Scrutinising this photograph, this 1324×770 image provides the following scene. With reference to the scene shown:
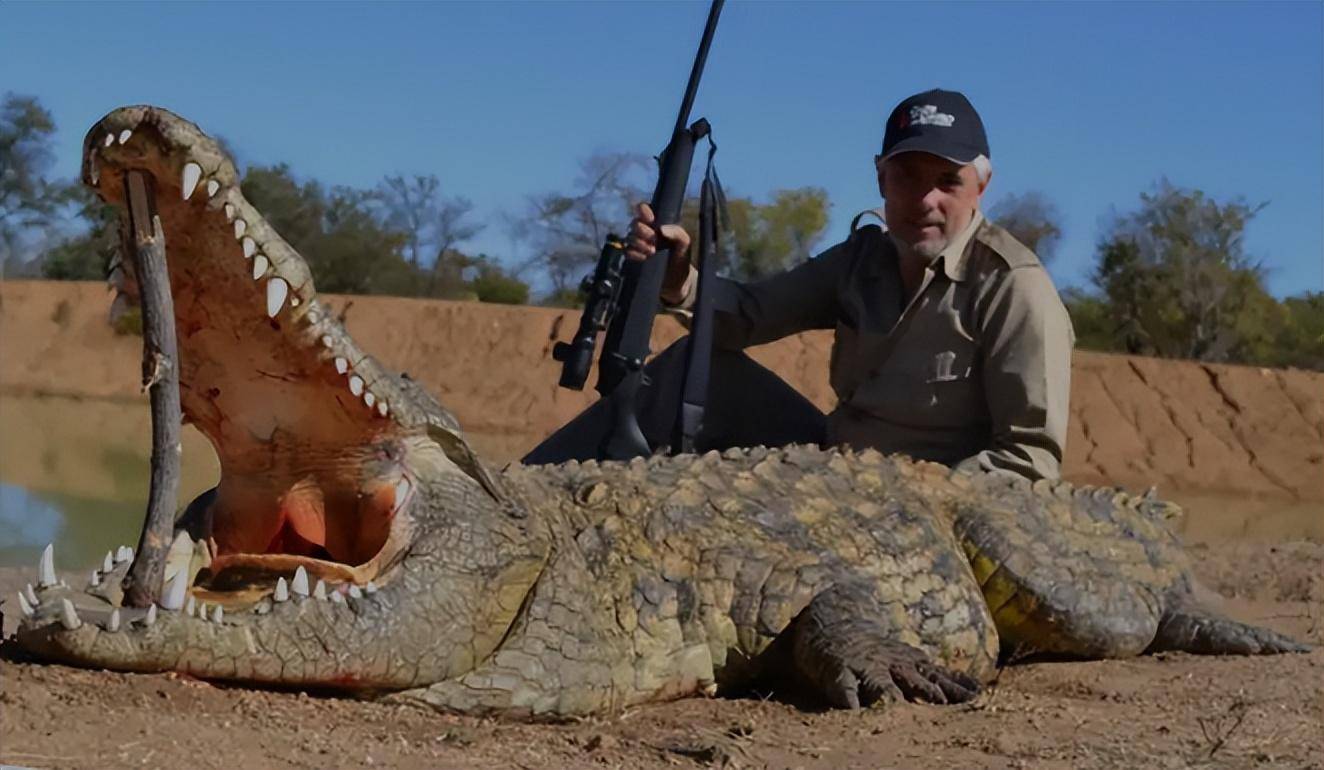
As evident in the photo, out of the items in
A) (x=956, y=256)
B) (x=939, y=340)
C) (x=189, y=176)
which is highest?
(x=956, y=256)

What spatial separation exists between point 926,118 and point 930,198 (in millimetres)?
284

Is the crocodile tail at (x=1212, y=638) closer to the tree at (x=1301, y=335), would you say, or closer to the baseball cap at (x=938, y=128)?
the baseball cap at (x=938, y=128)

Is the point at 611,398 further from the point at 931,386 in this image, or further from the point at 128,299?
the point at 128,299

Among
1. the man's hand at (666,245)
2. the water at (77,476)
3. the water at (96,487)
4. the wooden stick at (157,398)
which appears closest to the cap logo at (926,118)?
the man's hand at (666,245)

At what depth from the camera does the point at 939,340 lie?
5340mm

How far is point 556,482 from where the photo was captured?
13.5ft

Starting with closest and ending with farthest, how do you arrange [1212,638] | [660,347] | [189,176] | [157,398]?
[189,176] → [157,398] → [1212,638] → [660,347]

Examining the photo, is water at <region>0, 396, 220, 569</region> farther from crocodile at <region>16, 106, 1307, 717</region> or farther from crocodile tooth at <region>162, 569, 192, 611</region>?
crocodile tooth at <region>162, 569, 192, 611</region>

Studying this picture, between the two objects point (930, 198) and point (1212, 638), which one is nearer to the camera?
point (1212, 638)

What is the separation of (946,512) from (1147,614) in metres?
0.85

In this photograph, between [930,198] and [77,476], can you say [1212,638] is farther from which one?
[77,476]

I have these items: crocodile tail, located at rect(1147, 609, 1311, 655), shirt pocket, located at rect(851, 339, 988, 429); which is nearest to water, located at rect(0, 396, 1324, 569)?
shirt pocket, located at rect(851, 339, 988, 429)

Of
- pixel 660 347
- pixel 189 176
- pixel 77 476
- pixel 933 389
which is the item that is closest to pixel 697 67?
pixel 933 389

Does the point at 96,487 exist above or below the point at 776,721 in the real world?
above
